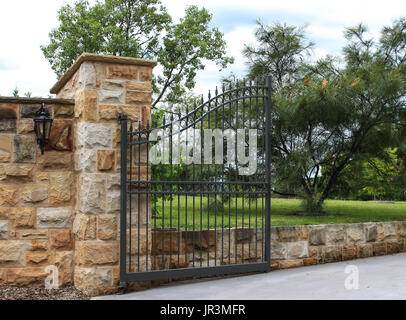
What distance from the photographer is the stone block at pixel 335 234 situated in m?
6.50

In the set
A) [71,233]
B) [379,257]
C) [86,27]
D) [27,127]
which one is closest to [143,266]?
[71,233]

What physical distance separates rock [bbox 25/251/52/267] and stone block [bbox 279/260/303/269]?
2856 millimetres

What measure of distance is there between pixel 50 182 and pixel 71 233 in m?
0.60

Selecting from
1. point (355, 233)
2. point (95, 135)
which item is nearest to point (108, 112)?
point (95, 135)

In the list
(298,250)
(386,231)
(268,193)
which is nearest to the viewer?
(268,193)

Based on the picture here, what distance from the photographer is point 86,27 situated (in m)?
17.9

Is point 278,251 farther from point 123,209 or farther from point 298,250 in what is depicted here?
point 123,209

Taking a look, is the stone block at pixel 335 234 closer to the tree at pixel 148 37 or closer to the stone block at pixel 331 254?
the stone block at pixel 331 254

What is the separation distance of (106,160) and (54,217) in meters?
0.91

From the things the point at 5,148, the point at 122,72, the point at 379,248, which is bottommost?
the point at 379,248

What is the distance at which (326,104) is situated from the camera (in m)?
7.67

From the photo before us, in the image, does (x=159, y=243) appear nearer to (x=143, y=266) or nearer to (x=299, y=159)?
(x=143, y=266)
